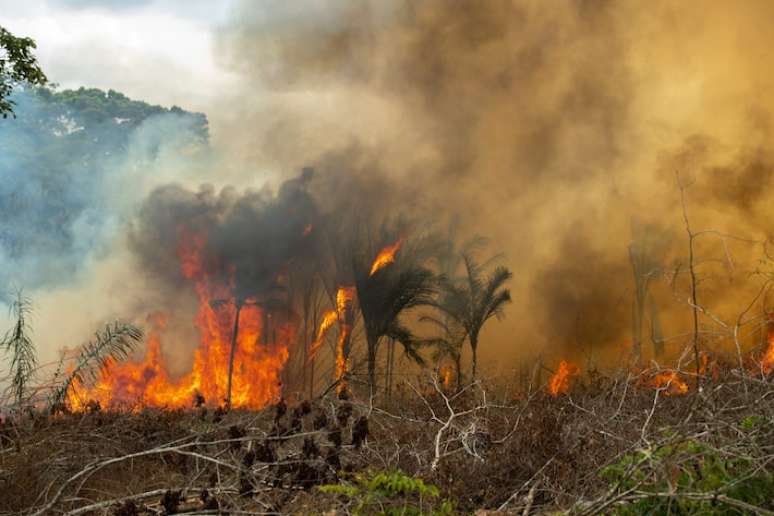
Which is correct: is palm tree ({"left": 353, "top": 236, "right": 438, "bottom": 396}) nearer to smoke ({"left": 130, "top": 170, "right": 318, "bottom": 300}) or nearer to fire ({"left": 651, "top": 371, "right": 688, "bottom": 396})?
smoke ({"left": 130, "top": 170, "right": 318, "bottom": 300})

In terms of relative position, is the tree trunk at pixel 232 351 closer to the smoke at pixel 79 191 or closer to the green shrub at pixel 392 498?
the smoke at pixel 79 191

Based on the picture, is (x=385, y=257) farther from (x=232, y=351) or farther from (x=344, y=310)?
(x=232, y=351)

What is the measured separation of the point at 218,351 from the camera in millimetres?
26406

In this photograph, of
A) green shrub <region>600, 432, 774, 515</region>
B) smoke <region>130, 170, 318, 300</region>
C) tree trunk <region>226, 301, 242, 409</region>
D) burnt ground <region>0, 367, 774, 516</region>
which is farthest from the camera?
smoke <region>130, 170, 318, 300</region>

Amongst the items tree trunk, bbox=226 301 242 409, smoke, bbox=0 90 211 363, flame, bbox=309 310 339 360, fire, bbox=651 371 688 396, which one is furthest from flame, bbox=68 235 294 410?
fire, bbox=651 371 688 396

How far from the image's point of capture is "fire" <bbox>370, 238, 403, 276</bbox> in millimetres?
21844

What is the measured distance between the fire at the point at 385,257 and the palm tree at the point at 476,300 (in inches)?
79.8

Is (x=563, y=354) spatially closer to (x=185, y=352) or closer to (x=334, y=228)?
(x=334, y=228)

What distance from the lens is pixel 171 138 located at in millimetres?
42375

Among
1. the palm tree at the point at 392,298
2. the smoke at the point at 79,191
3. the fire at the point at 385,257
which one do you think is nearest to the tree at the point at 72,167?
the smoke at the point at 79,191

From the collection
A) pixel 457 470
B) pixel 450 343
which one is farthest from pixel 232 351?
pixel 457 470

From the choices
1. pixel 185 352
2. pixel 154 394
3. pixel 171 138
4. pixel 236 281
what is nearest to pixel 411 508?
pixel 154 394

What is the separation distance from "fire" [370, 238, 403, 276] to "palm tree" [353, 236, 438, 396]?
24 cm

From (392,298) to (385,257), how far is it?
2.26 meters
